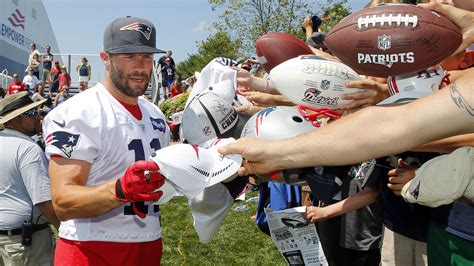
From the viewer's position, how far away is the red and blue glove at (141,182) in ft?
6.39

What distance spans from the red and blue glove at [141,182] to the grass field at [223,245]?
352cm

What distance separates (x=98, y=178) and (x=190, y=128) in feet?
1.72

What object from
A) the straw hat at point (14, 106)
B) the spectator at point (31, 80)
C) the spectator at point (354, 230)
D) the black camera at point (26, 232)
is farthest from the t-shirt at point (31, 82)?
the spectator at point (354, 230)

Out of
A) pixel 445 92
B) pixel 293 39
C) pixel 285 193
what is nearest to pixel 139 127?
pixel 293 39

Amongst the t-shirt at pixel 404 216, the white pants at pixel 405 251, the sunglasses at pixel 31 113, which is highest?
the sunglasses at pixel 31 113

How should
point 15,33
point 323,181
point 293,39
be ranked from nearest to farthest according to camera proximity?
point 323,181, point 293,39, point 15,33

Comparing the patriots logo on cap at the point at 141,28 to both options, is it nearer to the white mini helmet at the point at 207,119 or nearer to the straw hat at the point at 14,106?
the white mini helmet at the point at 207,119

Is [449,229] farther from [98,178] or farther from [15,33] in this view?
[15,33]

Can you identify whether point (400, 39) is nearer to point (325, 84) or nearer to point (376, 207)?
point (325, 84)

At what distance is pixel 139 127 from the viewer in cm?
255

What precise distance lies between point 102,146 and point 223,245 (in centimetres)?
393

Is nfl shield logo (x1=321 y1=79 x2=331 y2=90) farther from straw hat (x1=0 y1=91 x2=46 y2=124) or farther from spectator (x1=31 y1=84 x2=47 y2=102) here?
spectator (x1=31 y1=84 x2=47 y2=102)

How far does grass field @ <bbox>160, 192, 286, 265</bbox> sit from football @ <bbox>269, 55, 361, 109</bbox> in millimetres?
3343

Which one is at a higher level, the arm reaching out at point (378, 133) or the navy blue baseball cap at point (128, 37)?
the navy blue baseball cap at point (128, 37)
